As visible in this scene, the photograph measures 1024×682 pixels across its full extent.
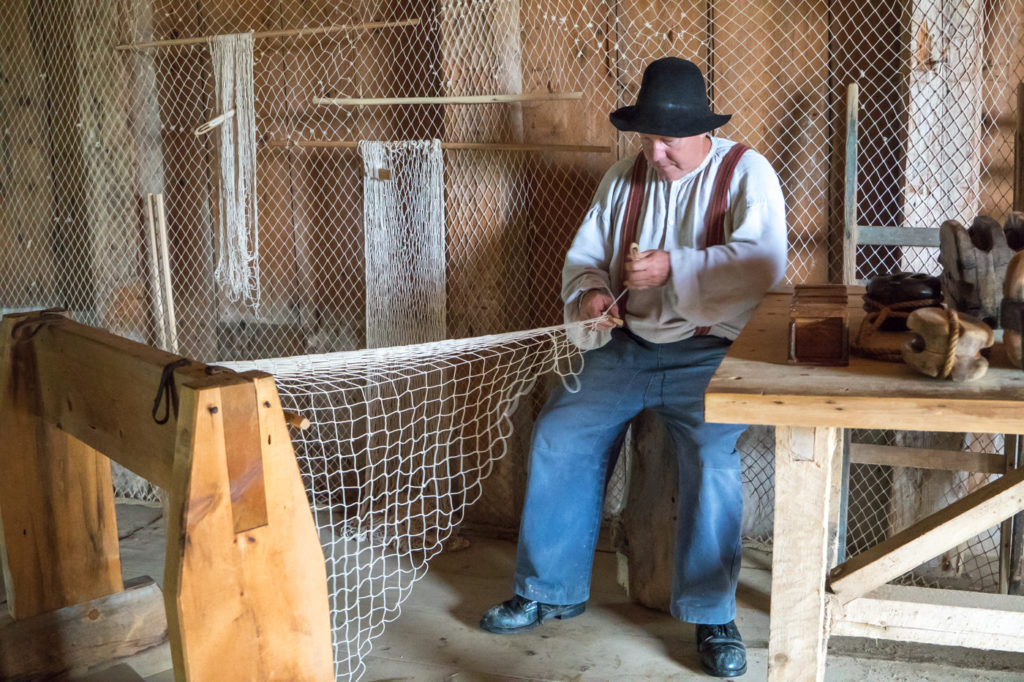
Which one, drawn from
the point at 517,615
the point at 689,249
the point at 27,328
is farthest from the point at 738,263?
the point at 27,328

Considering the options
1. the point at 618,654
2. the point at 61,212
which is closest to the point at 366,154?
the point at 61,212

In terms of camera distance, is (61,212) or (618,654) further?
(61,212)

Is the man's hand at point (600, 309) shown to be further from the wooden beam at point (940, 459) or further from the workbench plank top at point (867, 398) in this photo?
the workbench plank top at point (867, 398)

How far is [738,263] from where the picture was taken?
2.38 meters

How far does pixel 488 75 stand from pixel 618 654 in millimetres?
1849

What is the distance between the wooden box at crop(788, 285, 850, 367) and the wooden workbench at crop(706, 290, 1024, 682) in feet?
0.09

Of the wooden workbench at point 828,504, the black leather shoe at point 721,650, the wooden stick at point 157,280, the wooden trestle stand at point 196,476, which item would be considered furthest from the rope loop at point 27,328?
the black leather shoe at point 721,650

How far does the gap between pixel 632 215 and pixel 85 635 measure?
1693mm

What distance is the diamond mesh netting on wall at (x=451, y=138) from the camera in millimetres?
2838

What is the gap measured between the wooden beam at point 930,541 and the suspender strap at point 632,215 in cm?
117

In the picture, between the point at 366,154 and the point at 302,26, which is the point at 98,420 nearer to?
the point at 366,154

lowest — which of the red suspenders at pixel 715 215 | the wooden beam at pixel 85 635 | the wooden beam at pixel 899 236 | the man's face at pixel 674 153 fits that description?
the wooden beam at pixel 85 635

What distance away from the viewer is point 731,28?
9.71 ft

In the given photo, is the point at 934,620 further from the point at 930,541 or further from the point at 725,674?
the point at 725,674
